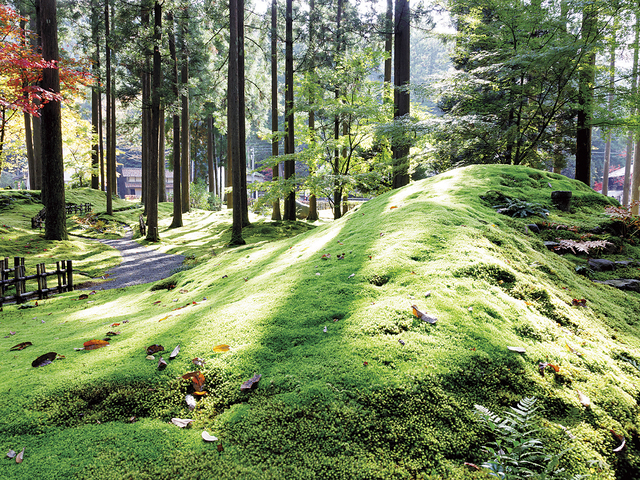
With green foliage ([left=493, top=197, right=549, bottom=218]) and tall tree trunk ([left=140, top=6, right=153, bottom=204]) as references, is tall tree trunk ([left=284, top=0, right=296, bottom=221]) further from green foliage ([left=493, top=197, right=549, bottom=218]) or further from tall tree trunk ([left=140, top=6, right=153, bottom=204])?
green foliage ([left=493, top=197, right=549, bottom=218])

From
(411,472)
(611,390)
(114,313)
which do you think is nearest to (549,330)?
(611,390)

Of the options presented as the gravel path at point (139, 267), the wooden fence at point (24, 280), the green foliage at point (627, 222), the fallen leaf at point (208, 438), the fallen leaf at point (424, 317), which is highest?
the green foliage at point (627, 222)

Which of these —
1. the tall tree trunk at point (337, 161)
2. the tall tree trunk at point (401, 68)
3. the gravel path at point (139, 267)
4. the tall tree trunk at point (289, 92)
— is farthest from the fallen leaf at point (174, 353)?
the tall tree trunk at point (289, 92)

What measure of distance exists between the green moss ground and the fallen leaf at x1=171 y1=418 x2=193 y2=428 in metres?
0.05

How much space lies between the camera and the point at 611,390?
6.55 ft

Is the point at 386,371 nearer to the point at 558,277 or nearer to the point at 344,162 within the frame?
the point at 558,277

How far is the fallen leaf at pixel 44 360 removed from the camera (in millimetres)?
2556

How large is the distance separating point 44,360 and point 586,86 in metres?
10.9

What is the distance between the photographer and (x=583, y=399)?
1.89 meters

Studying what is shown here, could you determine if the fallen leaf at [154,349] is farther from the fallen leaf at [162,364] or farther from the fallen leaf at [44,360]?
the fallen leaf at [44,360]

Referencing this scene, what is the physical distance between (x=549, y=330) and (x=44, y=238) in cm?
1485

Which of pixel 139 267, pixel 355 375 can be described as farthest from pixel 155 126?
pixel 355 375

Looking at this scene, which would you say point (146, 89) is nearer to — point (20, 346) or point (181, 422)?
point (20, 346)

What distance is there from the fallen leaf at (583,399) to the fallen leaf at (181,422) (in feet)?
7.47
